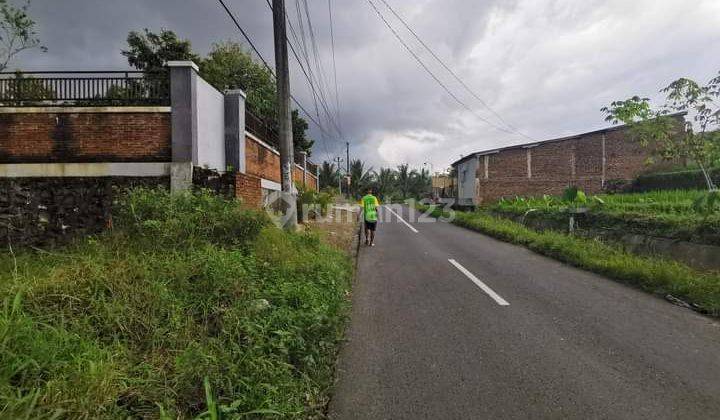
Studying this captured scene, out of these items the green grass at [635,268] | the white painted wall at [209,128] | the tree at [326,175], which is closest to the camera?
the green grass at [635,268]

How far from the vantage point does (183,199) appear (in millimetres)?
6363

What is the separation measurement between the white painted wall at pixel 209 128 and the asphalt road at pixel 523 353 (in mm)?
4859

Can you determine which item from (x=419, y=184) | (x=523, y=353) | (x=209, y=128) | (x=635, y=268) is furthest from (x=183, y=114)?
(x=419, y=184)

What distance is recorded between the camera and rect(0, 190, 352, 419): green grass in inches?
95.7

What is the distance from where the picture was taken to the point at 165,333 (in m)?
3.25

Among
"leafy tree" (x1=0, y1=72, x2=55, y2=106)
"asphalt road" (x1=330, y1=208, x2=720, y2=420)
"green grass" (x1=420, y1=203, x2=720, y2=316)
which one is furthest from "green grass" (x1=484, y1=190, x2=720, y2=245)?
"leafy tree" (x1=0, y1=72, x2=55, y2=106)

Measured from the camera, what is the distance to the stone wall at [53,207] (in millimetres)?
7230

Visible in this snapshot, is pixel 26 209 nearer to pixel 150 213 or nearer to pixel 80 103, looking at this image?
pixel 80 103

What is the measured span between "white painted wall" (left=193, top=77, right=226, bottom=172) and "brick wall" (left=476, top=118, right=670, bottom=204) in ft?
61.0

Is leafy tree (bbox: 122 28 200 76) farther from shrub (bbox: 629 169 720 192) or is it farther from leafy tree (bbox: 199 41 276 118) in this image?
shrub (bbox: 629 169 720 192)

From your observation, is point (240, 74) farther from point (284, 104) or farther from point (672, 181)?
point (672, 181)

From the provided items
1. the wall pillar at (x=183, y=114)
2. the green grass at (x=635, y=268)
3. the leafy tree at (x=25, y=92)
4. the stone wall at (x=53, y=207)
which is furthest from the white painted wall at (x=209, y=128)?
the green grass at (x=635, y=268)

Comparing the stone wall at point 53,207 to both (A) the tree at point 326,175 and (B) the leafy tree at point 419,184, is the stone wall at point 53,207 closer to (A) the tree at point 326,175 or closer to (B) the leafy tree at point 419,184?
(A) the tree at point 326,175

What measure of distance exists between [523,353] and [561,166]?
2349cm
